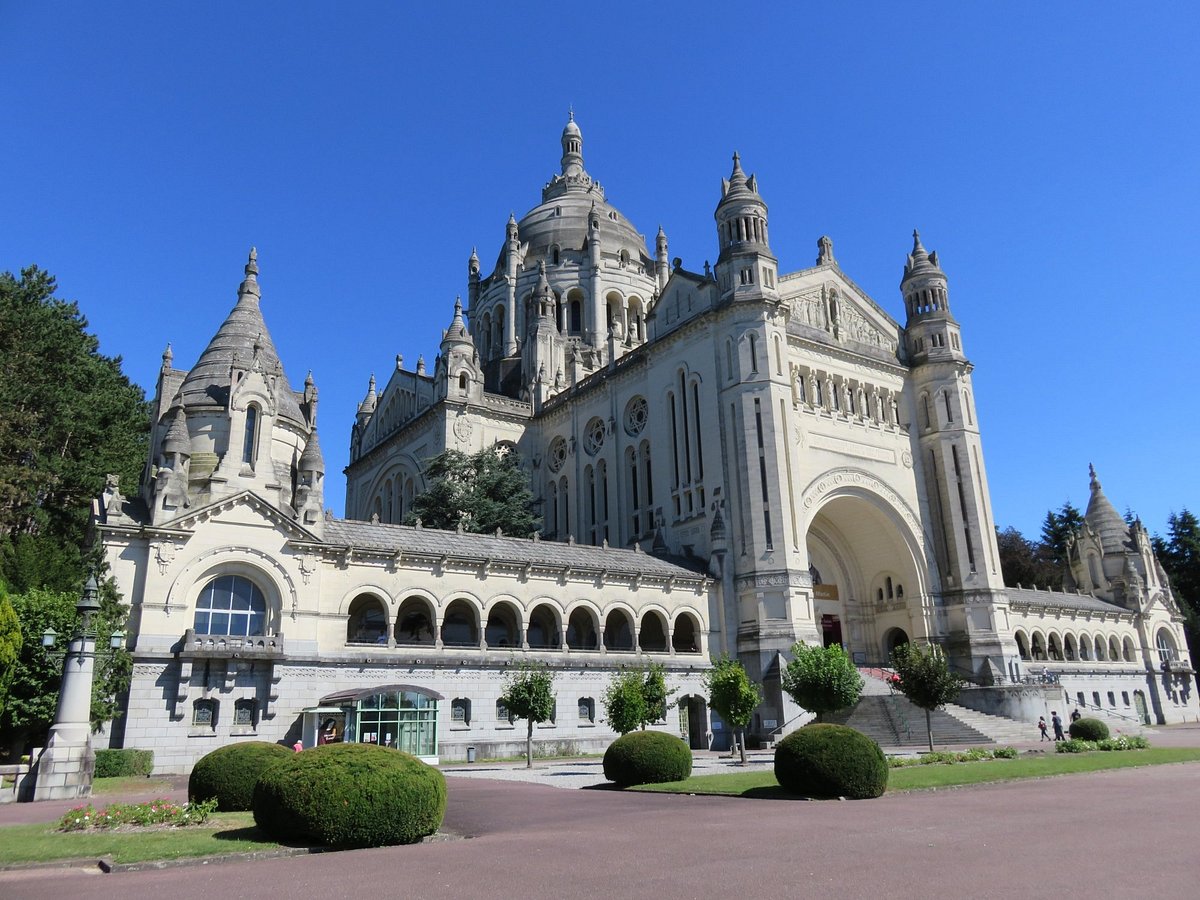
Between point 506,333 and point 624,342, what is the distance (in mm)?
11749

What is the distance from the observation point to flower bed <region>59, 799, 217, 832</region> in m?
15.9

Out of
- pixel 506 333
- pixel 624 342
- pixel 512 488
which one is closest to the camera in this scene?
pixel 512 488

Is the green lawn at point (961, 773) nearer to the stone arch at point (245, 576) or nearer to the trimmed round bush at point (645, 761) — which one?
the trimmed round bush at point (645, 761)

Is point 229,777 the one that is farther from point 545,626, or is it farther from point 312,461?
point 545,626

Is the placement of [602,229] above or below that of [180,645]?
above

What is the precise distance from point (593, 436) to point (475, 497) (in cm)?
1009

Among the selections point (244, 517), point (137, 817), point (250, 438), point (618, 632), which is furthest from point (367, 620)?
point (137, 817)

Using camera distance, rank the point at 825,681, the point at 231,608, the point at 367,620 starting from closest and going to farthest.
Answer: the point at 825,681, the point at 231,608, the point at 367,620

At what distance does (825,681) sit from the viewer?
32.1 metres

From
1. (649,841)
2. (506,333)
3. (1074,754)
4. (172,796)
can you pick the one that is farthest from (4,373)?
(1074,754)

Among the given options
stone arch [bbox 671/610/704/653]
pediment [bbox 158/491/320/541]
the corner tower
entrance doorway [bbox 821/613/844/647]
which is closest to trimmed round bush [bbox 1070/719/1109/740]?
the corner tower

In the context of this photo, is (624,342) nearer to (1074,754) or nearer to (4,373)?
(4,373)

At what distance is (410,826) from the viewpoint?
14.1 m

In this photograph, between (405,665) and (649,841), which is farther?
(405,665)
